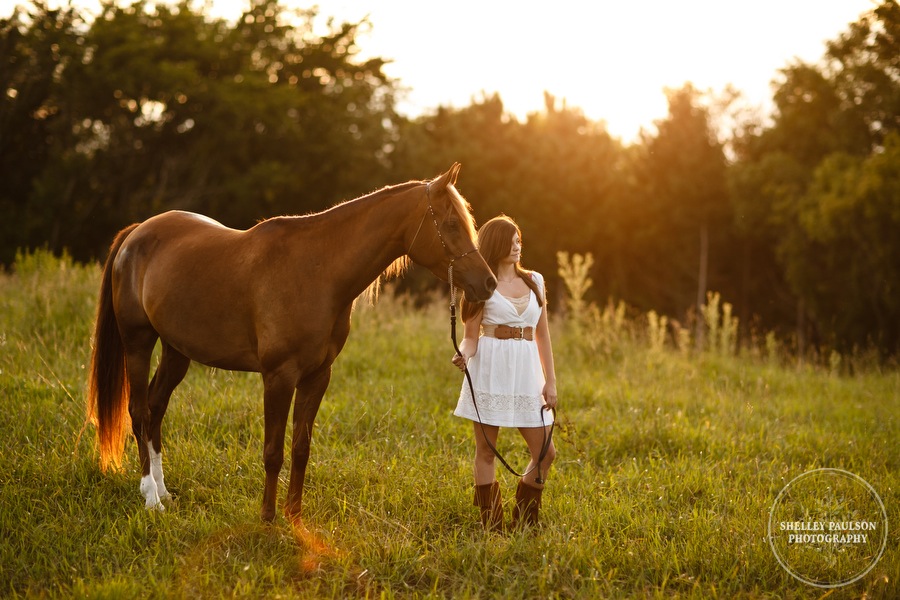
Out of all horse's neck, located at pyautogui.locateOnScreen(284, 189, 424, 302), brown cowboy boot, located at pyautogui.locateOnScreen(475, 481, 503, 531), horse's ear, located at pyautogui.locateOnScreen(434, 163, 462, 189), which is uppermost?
horse's ear, located at pyautogui.locateOnScreen(434, 163, 462, 189)

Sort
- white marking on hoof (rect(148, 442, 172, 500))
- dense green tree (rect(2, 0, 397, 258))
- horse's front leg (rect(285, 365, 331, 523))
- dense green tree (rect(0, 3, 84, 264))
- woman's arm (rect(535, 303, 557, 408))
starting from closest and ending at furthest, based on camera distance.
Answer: horse's front leg (rect(285, 365, 331, 523)), woman's arm (rect(535, 303, 557, 408)), white marking on hoof (rect(148, 442, 172, 500)), dense green tree (rect(0, 3, 84, 264)), dense green tree (rect(2, 0, 397, 258))

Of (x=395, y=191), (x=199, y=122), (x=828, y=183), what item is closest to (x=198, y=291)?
(x=395, y=191)

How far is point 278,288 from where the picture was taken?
3650 mm

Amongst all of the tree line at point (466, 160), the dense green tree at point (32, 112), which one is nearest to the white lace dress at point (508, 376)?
the tree line at point (466, 160)

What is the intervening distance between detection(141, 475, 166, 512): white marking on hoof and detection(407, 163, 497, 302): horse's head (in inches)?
88.6

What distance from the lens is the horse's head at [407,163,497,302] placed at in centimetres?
346

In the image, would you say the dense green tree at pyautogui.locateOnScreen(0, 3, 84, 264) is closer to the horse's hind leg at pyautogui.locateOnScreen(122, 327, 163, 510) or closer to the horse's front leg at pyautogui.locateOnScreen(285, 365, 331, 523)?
the horse's hind leg at pyautogui.locateOnScreen(122, 327, 163, 510)

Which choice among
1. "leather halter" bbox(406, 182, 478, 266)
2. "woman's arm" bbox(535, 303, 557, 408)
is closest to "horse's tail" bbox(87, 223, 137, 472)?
"leather halter" bbox(406, 182, 478, 266)

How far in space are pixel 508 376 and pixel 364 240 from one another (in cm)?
115

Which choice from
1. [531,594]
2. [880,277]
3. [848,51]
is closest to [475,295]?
[531,594]

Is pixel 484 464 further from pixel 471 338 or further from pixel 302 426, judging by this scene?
pixel 302 426

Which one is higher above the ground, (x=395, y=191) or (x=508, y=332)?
(x=395, y=191)

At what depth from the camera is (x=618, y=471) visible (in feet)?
16.8

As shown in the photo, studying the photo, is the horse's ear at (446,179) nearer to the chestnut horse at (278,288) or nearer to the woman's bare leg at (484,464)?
the chestnut horse at (278,288)
